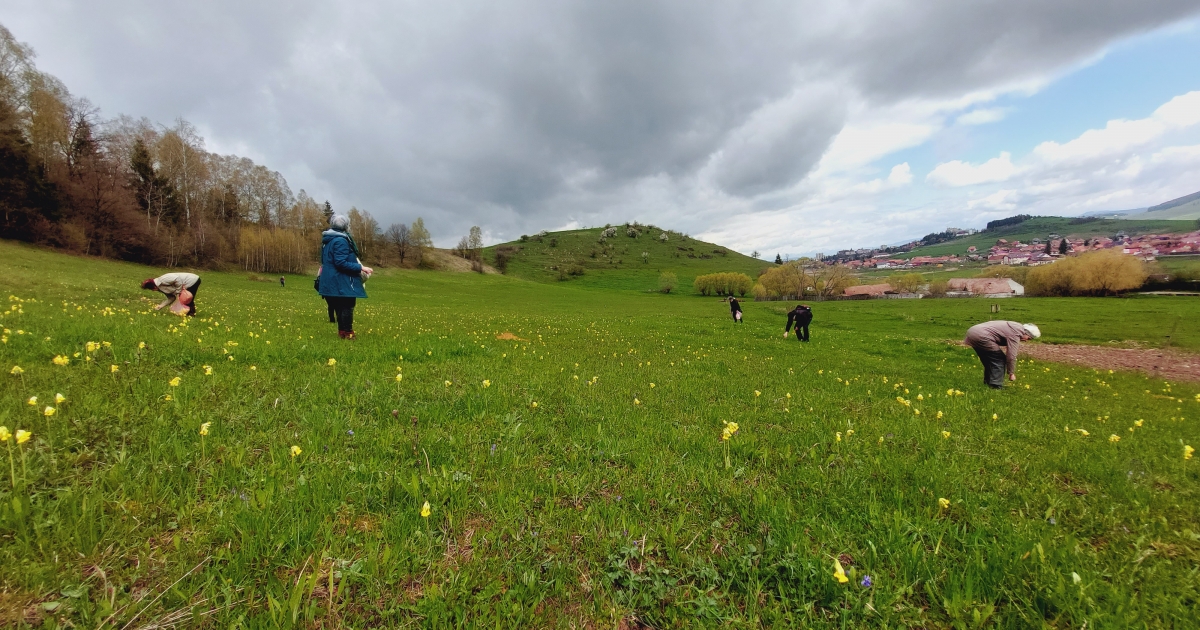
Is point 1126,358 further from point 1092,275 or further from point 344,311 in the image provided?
point 1092,275

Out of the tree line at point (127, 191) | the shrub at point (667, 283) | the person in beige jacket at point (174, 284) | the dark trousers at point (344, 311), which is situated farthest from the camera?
the shrub at point (667, 283)

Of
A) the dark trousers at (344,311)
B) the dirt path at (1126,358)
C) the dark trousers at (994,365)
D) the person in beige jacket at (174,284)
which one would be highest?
the person in beige jacket at (174,284)

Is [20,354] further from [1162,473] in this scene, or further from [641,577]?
[1162,473]

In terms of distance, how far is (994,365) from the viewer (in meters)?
11.0

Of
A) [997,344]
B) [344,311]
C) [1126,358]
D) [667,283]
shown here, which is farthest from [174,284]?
[667,283]

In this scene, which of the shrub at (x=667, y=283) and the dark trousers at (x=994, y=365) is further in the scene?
the shrub at (x=667, y=283)

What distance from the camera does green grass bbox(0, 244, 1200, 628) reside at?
224cm

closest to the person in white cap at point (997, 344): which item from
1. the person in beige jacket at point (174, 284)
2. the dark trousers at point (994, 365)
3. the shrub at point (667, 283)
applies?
the dark trousers at point (994, 365)

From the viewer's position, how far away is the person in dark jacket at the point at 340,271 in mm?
9797

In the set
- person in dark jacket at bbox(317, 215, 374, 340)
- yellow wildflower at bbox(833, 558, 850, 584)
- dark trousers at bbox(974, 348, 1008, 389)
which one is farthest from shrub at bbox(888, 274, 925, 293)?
yellow wildflower at bbox(833, 558, 850, 584)

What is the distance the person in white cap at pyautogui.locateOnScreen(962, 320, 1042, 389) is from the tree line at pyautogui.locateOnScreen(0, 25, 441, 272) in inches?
3078

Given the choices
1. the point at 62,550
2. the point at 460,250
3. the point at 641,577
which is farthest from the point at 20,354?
the point at 460,250

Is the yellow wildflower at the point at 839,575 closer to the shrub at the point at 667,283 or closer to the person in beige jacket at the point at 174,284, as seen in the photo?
the person in beige jacket at the point at 174,284

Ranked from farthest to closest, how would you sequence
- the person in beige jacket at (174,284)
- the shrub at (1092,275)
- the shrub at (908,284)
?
the shrub at (908,284) < the shrub at (1092,275) < the person in beige jacket at (174,284)
